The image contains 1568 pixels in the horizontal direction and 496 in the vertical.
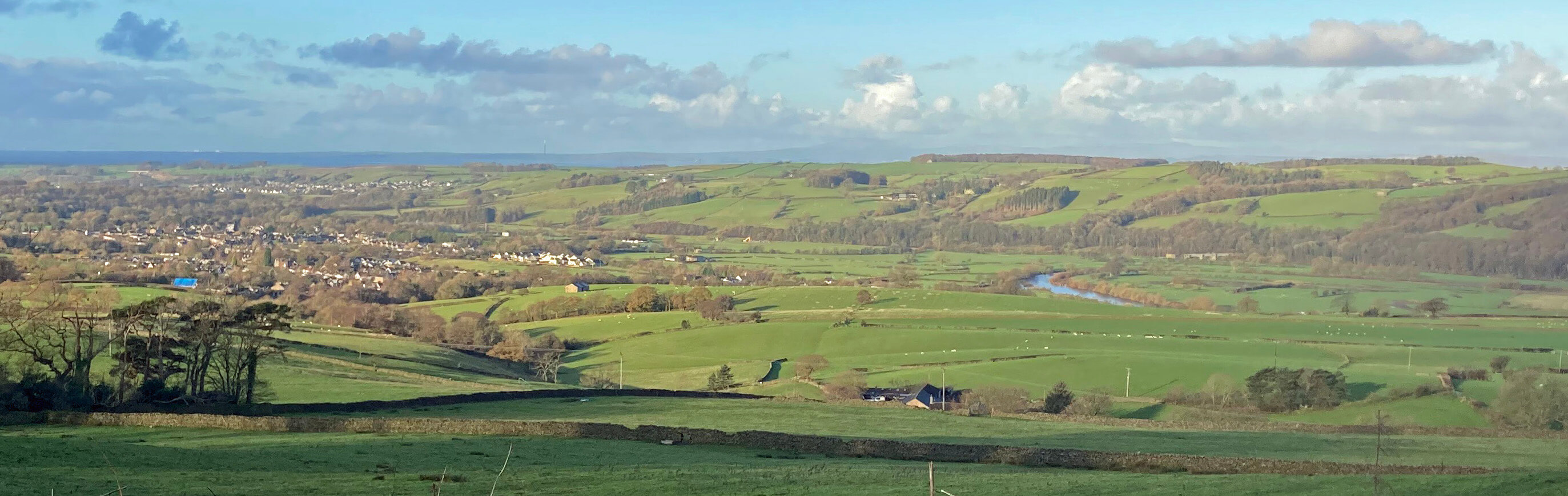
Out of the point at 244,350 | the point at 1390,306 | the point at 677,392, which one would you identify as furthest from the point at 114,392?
the point at 1390,306

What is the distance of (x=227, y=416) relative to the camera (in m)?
31.8

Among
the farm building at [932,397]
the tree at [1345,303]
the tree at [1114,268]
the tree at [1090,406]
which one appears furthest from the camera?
the tree at [1114,268]

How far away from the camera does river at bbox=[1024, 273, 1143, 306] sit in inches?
3980

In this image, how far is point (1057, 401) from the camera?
47906mm

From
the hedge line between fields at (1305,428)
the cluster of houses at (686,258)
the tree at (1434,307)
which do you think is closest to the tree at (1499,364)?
the tree at (1434,307)

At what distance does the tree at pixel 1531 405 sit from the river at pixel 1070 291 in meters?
48.2

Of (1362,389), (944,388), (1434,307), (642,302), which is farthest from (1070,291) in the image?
(1362,389)

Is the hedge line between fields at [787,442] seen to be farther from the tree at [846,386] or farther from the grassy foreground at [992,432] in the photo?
the tree at [846,386]

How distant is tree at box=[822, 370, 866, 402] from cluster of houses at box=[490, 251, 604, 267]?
232ft

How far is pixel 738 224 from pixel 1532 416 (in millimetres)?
141163

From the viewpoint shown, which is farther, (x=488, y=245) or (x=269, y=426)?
(x=488, y=245)

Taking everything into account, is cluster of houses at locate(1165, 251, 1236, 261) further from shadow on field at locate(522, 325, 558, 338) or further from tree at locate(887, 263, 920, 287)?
shadow on field at locate(522, 325, 558, 338)

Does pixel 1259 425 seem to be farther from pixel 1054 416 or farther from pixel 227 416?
pixel 227 416

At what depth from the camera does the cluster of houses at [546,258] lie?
427 ft
